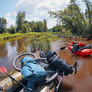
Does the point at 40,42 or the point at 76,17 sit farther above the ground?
the point at 76,17

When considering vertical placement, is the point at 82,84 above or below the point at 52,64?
below

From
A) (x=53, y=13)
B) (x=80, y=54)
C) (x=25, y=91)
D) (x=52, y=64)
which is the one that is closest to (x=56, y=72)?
(x=52, y=64)

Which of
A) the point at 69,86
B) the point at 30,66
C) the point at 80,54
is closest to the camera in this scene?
the point at 30,66

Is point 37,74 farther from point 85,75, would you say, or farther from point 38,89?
point 85,75

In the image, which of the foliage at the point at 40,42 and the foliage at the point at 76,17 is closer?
the foliage at the point at 40,42

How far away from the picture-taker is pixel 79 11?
1507cm

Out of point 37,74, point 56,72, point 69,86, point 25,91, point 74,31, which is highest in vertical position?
point 74,31

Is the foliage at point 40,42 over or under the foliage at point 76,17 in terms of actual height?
under

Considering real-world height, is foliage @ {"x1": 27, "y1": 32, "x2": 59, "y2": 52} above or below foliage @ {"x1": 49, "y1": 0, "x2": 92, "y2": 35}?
below

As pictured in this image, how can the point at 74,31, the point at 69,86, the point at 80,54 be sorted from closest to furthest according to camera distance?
the point at 69,86 → the point at 80,54 → the point at 74,31

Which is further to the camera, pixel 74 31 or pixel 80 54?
pixel 74 31

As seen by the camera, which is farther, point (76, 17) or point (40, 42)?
point (76, 17)

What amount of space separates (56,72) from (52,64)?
0.28 meters

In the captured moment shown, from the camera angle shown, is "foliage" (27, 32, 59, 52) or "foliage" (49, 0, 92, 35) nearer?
"foliage" (27, 32, 59, 52)
